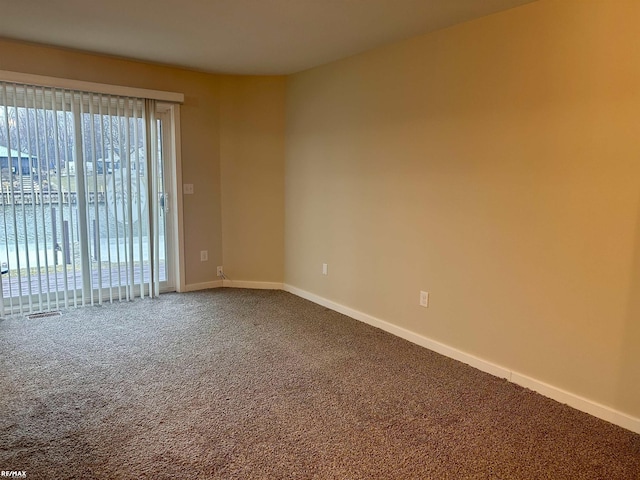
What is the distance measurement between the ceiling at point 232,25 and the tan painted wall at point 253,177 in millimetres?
669

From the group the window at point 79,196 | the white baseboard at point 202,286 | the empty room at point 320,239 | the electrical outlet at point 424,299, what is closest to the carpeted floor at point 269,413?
the empty room at point 320,239

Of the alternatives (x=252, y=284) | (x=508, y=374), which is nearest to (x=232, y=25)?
(x=252, y=284)

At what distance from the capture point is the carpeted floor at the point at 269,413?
1806 mm

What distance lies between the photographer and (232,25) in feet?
9.39

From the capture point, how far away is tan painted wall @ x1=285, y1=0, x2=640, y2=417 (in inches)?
83.7

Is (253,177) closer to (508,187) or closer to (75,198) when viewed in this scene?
(75,198)

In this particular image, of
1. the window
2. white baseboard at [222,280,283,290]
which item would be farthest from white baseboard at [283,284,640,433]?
the window

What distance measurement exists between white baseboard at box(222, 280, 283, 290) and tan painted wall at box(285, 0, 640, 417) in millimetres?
1093

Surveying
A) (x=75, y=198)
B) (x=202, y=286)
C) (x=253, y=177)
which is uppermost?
(x=253, y=177)

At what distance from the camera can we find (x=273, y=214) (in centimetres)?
454

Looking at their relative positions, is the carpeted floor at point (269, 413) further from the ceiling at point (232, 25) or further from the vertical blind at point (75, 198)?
the ceiling at point (232, 25)

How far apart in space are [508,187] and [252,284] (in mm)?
2973

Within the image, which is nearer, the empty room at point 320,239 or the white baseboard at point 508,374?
the empty room at point 320,239

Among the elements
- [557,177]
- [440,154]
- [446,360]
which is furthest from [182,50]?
[446,360]
